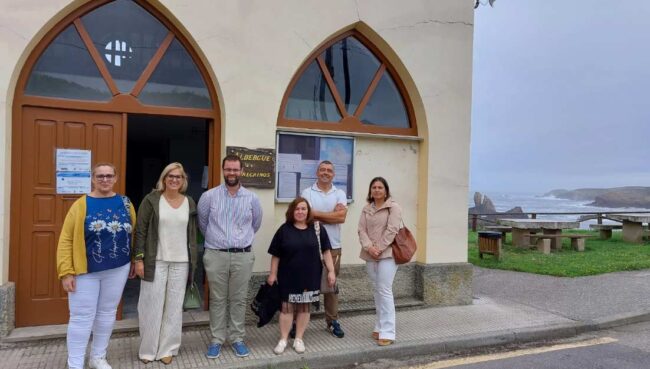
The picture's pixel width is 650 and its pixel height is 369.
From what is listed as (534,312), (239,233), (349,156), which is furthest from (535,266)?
(239,233)

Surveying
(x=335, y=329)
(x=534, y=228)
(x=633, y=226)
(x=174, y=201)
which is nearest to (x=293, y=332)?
(x=335, y=329)

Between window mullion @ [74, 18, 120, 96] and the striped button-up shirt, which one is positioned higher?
window mullion @ [74, 18, 120, 96]

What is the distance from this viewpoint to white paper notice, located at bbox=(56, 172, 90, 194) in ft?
16.8

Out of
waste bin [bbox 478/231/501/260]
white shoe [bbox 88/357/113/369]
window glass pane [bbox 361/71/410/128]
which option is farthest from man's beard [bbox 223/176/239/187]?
waste bin [bbox 478/231/501/260]

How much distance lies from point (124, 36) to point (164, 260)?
2568 mm

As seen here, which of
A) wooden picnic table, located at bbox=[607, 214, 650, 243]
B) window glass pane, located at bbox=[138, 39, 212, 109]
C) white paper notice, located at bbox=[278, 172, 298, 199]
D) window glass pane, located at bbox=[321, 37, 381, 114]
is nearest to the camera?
window glass pane, located at bbox=[138, 39, 212, 109]

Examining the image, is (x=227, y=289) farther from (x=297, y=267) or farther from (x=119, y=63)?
(x=119, y=63)

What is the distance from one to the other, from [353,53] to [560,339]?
428 cm

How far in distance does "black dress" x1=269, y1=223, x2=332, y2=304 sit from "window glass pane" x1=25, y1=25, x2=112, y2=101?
2.46 m

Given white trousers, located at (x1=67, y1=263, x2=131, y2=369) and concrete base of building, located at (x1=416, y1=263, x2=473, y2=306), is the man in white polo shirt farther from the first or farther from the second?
white trousers, located at (x1=67, y1=263, x2=131, y2=369)

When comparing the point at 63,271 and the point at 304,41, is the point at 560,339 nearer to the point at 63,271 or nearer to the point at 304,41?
the point at 304,41

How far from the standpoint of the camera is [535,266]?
989 centimetres

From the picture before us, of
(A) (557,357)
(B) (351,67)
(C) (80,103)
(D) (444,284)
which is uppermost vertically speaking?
→ (B) (351,67)

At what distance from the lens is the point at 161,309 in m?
4.50
